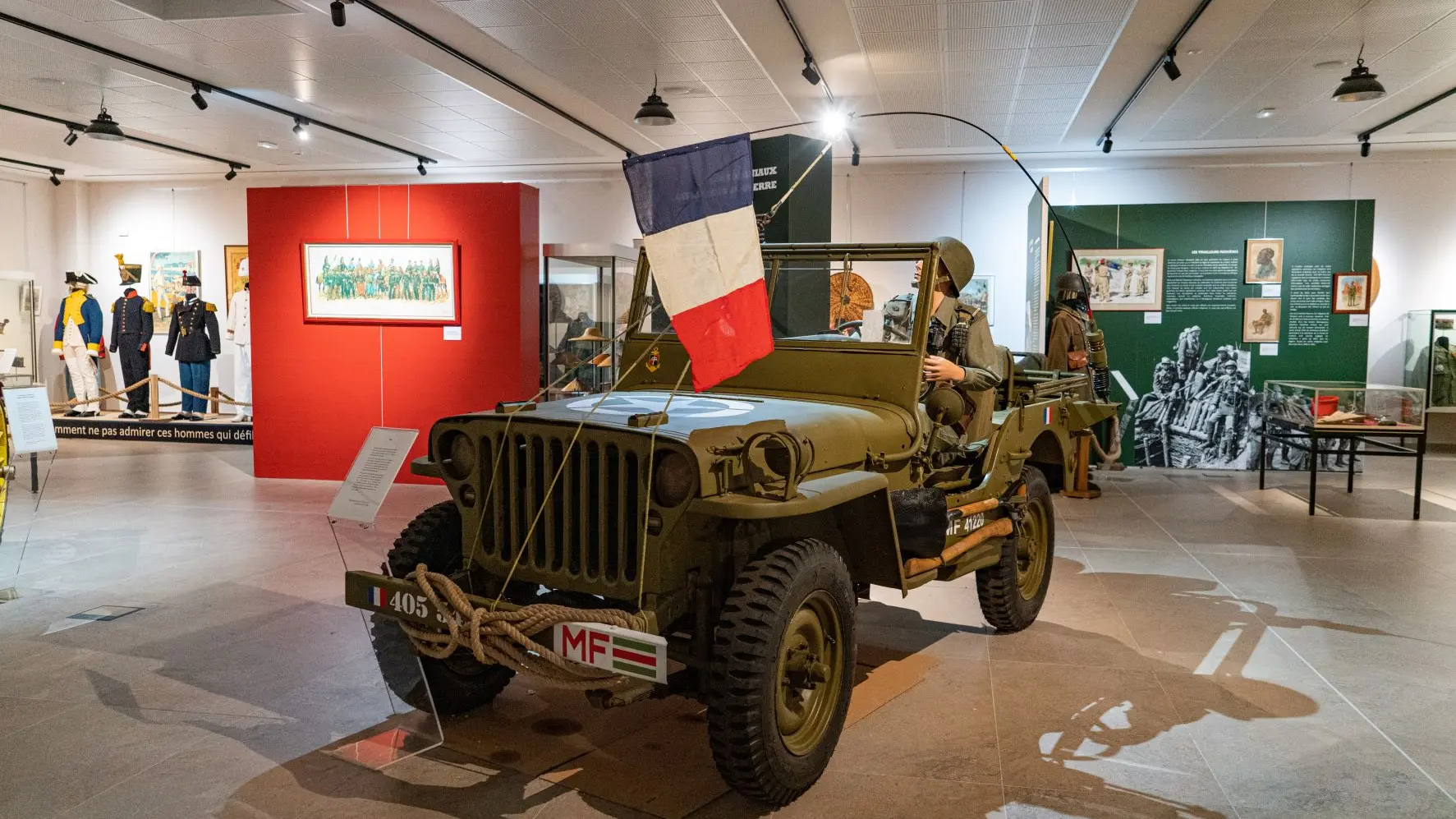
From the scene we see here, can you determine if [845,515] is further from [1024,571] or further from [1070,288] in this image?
[1070,288]

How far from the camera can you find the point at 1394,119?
35.9ft

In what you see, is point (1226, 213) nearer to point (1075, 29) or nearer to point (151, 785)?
point (1075, 29)

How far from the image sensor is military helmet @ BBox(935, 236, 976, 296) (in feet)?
13.9

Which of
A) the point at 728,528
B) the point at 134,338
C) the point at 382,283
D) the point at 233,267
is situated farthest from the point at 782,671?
the point at 233,267

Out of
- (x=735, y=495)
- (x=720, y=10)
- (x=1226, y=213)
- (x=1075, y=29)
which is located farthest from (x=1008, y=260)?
(x=735, y=495)

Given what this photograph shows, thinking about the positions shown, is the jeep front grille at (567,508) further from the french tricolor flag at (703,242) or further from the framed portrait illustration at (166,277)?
the framed portrait illustration at (166,277)

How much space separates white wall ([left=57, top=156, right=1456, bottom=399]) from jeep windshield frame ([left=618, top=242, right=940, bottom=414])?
8004mm

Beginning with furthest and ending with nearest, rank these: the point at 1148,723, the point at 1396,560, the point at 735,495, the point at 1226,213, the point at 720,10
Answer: the point at 1226,213
the point at 720,10
the point at 1396,560
the point at 1148,723
the point at 735,495

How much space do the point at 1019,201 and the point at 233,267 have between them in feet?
38.3

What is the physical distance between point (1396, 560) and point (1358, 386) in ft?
7.16

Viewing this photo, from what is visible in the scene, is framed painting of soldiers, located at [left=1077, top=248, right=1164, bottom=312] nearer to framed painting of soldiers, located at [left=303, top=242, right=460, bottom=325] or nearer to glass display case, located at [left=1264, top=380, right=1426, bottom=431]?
glass display case, located at [left=1264, top=380, right=1426, bottom=431]

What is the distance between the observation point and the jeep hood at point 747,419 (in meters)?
2.95

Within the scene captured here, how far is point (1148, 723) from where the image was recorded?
3.65 meters

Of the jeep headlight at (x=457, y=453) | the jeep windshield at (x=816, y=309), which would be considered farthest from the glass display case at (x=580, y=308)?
the jeep headlight at (x=457, y=453)
